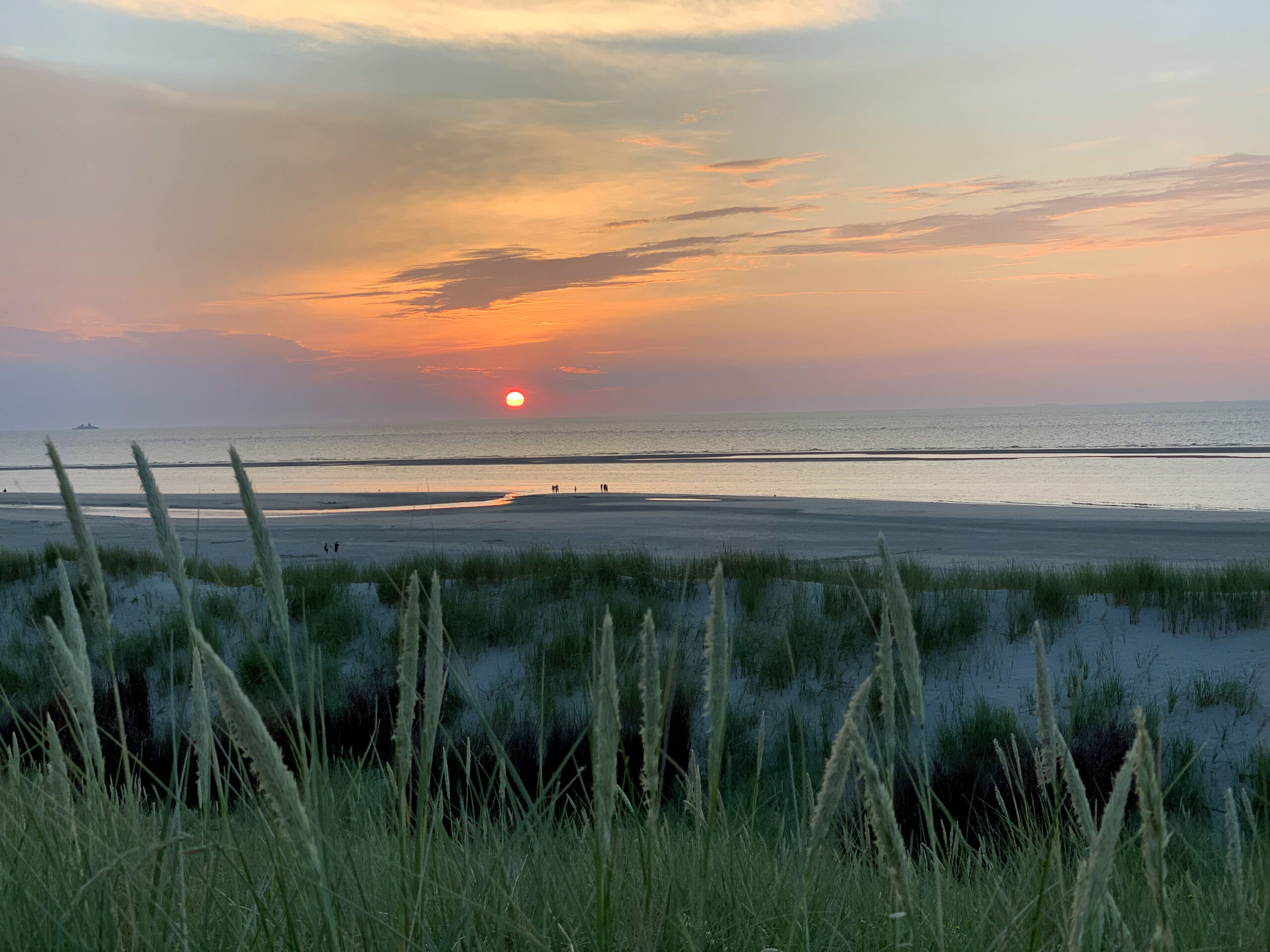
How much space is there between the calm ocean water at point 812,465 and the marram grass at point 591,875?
2.74 ft

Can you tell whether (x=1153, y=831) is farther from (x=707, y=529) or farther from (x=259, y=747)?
(x=707, y=529)

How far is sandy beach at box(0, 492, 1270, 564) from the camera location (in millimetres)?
17922

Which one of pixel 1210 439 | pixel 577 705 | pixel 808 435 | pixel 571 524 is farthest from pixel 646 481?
pixel 808 435

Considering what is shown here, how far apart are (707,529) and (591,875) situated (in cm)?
2067

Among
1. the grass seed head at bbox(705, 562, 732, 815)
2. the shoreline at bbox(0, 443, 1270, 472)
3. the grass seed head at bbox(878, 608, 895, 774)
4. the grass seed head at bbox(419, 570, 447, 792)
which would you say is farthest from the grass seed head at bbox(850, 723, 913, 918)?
the shoreline at bbox(0, 443, 1270, 472)

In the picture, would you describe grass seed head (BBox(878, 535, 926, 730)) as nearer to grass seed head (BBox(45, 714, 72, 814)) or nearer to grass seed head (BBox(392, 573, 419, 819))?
grass seed head (BBox(392, 573, 419, 819))

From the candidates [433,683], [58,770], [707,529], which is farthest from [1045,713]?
[707,529]

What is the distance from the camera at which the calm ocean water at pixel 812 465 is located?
33.3 meters

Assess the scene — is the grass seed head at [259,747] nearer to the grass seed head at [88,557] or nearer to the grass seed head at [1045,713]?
the grass seed head at [88,557]

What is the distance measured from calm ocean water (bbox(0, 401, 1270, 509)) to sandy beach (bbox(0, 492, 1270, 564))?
421 centimetres

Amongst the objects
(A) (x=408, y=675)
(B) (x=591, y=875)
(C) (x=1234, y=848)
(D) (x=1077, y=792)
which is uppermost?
(A) (x=408, y=675)

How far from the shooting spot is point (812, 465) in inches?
2047

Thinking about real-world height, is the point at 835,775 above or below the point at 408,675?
below

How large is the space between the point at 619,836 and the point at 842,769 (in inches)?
45.3
